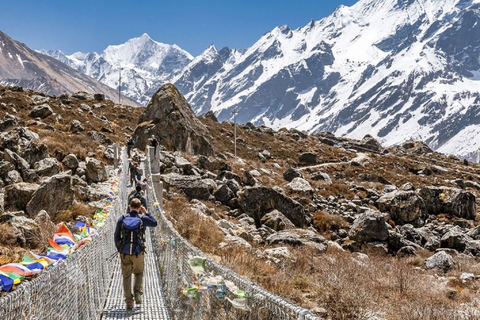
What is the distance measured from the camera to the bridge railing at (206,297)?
3996 millimetres

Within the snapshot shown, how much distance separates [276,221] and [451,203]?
1659cm

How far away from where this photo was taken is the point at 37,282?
4336mm

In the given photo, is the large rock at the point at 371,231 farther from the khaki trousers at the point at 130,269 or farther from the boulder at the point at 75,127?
the boulder at the point at 75,127

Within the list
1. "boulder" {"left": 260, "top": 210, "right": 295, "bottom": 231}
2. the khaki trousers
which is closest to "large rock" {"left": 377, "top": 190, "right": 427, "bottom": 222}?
"boulder" {"left": 260, "top": 210, "right": 295, "bottom": 231}

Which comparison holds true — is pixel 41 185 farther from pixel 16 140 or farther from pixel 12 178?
pixel 16 140

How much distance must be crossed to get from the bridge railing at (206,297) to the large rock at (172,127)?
28.4 metres

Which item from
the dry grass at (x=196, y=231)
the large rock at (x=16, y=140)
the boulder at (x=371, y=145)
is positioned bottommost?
the dry grass at (x=196, y=231)

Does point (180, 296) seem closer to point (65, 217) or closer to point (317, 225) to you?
point (65, 217)

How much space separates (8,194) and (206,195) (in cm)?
1098

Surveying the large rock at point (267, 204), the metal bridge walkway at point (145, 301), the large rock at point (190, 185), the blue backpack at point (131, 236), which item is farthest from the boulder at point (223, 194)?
the blue backpack at point (131, 236)

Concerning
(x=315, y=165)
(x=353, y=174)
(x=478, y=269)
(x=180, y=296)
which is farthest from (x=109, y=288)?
(x=315, y=165)

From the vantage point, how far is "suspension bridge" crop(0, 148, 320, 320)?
13.5 ft

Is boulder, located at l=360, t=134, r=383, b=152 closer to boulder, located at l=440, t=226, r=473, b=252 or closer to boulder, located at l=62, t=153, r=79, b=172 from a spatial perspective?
boulder, located at l=440, t=226, r=473, b=252

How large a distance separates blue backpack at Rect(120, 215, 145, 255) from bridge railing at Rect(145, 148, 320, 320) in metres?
0.66
